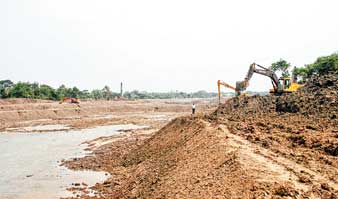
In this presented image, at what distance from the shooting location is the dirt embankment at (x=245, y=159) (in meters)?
8.23

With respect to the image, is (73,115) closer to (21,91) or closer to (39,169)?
(21,91)

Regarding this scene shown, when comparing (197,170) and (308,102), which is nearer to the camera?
(197,170)

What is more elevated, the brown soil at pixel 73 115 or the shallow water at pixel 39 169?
the brown soil at pixel 73 115

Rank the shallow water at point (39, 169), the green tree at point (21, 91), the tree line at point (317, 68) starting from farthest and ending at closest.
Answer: the green tree at point (21, 91) < the tree line at point (317, 68) < the shallow water at point (39, 169)

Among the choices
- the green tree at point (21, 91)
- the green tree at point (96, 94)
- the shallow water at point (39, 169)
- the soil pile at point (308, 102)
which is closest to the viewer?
the shallow water at point (39, 169)

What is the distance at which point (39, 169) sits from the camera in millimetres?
19125

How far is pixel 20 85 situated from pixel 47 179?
70.4 metres

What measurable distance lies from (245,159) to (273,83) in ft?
70.6

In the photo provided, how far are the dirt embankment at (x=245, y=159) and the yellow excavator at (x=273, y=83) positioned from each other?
7094mm

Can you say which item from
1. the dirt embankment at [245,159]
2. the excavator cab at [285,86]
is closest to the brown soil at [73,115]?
the excavator cab at [285,86]

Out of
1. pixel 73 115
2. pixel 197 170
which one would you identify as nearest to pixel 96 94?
pixel 73 115

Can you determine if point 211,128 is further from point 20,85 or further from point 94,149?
point 20,85

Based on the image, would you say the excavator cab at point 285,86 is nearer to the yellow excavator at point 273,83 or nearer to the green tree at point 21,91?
the yellow excavator at point 273,83

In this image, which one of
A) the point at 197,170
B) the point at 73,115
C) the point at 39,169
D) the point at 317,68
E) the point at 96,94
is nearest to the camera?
the point at 197,170
